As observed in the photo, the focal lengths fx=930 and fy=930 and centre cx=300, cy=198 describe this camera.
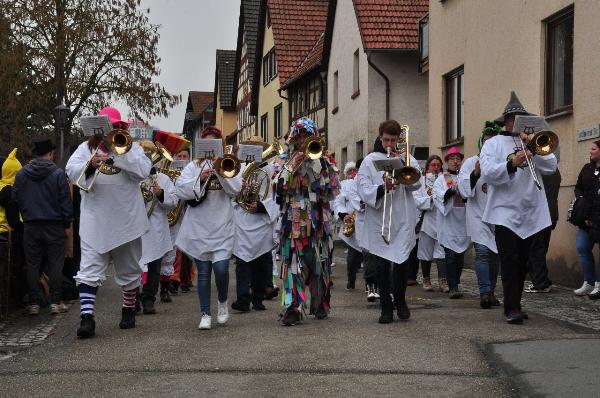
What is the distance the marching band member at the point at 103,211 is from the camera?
26.7 ft

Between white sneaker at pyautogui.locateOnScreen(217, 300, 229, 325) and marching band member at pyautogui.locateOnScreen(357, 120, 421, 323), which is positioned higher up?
marching band member at pyautogui.locateOnScreen(357, 120, 421, 323)

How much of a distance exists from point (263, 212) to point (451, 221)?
2486mm

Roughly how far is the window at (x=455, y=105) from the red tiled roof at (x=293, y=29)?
63.4 ft

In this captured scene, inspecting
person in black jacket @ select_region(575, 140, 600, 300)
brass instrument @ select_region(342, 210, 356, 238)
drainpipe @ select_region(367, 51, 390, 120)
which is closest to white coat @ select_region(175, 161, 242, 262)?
brass instrument @ select_region(342, 210, 356, 238)

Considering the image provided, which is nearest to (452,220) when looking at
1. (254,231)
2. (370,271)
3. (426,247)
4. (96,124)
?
(426,247)

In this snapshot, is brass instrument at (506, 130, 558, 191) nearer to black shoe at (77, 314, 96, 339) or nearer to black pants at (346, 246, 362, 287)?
black shoe at (77, 314, 96, 339)

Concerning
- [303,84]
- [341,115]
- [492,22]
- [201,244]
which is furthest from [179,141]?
[303,84]

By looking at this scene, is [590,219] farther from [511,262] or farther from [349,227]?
[349,227]

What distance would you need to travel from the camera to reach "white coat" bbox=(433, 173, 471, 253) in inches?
444

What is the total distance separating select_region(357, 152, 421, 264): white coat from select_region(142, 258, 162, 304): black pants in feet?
8.36

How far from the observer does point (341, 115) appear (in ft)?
100

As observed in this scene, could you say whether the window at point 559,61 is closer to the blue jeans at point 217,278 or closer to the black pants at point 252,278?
the black pants at point 252,278

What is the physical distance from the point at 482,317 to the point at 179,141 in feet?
12.3

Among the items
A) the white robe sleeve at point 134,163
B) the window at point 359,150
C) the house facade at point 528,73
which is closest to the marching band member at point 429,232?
the house facade at point 528,73
